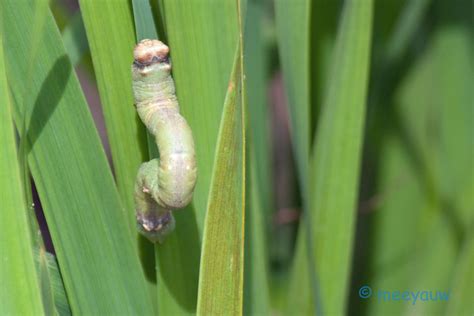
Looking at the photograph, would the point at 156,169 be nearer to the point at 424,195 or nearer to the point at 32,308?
the point at 32,308

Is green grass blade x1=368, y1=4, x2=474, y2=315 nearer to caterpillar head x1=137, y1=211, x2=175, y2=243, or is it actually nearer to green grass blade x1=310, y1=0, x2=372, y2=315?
green grass blade x1=310, y1=0, x2=372, y2=315

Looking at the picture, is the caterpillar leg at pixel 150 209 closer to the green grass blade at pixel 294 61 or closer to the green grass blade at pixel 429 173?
the green grass blade at pixel 294 61

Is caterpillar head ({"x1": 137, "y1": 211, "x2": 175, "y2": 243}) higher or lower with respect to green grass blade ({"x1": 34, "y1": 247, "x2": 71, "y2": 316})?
higher

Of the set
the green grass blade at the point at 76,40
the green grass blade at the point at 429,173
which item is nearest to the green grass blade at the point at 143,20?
the green grass blade at the point at 76,40

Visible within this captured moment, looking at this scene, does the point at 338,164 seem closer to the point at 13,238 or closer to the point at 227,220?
the point at 227,220

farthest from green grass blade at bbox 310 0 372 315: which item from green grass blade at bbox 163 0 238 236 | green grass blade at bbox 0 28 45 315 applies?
green grass blade at bbox 0 28 45 315

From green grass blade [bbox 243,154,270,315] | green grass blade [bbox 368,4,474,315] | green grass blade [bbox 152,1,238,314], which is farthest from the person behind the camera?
green grass blade [bbox 368,4,474,315]
